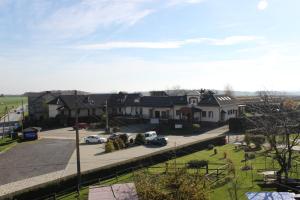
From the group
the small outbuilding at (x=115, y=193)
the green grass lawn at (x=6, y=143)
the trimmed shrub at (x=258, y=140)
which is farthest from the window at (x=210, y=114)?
the small outbuilding at (x=115, y=193)

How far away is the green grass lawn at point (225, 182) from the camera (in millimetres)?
24594

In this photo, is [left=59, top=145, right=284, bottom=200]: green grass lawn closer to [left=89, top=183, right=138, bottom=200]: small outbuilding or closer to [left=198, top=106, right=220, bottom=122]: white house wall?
[left=89, top=183, right=138, bottom=200]: small outbuilding

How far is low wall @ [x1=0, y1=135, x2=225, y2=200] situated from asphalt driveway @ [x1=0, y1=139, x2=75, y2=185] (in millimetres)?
6772

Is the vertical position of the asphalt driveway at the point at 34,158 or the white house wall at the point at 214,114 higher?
the white house wall at the point at 214,114

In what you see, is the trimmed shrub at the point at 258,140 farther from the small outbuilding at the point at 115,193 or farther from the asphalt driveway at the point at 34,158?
the small outbuilding at the point at 115,193

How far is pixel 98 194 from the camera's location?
71.6 feet

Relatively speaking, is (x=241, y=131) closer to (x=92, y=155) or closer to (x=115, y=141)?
(x=115, y=141)

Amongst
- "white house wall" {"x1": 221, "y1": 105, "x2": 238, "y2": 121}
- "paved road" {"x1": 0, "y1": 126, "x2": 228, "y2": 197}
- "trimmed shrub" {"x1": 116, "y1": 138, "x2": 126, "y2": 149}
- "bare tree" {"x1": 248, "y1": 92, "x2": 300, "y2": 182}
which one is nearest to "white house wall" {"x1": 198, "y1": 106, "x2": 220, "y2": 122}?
"white house wall" {"x1": 221, "y1": 105, "x2": 238, "y2": 121}

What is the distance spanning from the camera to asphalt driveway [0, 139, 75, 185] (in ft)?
111

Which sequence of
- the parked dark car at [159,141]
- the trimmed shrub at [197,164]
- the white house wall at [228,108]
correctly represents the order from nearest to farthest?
1. the trimmed shrub at [197,164]
2. the parked dark car at [159,141]
3. the white house wall at [228,108]

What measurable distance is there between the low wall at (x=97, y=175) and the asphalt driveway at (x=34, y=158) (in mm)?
6772

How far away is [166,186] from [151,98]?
56518 mm

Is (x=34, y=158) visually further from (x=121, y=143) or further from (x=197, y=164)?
(x=197, y=164)

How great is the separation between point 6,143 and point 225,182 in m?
35.6
